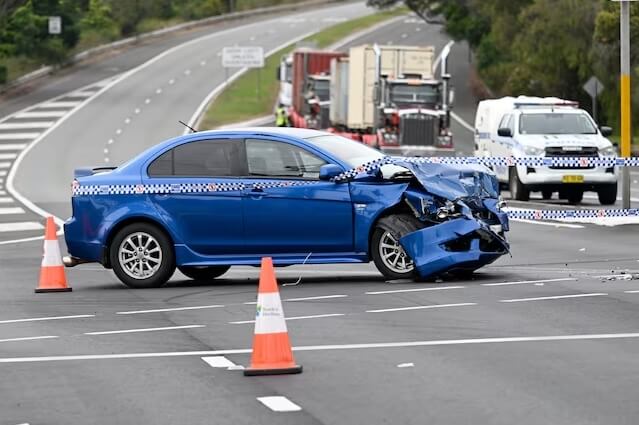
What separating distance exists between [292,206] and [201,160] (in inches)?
45.8

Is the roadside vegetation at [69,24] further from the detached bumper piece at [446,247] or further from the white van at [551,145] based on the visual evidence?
the detached bumper piece at [446,247]

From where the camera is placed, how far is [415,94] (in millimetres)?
45000

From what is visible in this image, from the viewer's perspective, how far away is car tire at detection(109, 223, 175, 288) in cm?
1700

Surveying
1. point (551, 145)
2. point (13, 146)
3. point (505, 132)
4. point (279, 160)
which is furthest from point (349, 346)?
point (13, 146)

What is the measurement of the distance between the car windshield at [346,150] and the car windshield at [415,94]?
27.5 meters

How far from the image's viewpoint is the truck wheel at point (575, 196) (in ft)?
106

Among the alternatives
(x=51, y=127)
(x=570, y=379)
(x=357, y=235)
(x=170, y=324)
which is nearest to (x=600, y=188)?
(x=357, y=235)

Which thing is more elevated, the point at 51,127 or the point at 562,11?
the point at 562,11

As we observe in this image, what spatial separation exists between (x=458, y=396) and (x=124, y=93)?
238ft

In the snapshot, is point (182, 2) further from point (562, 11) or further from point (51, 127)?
point (562, 11)

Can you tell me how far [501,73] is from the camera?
77.2 m

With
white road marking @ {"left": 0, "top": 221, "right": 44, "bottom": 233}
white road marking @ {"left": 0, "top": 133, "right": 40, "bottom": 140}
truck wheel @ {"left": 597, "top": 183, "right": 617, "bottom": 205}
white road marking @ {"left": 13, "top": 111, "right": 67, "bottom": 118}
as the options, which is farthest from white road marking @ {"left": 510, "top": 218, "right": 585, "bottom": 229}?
white road marking @ {"left": 13, "top": 111, "right": 67, "bottom": 118}

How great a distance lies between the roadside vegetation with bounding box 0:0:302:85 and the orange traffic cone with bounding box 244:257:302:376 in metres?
70.2

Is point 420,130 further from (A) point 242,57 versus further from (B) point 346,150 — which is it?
(A) point 242,57
